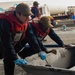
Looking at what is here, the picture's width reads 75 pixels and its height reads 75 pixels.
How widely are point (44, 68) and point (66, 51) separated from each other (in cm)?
161

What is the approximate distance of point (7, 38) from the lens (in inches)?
185

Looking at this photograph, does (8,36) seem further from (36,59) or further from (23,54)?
(23,54)

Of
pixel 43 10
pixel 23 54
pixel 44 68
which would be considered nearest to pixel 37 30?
pixel 23 54

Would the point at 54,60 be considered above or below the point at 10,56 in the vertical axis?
below

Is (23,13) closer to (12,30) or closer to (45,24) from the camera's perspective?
(12,30)

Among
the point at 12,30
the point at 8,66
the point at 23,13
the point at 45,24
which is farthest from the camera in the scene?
the point at 45,24

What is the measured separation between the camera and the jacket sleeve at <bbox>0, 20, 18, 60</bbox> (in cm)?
467

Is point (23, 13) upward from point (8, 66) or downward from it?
upward

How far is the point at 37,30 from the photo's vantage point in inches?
248

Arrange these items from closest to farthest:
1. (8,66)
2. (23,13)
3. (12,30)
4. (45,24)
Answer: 1. (23,13)
2. (12,30)
3. (8,66)
4. (45,24)

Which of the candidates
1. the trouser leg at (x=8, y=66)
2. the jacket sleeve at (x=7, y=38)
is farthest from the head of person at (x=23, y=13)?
the trouser leg at (x=8, y=66)

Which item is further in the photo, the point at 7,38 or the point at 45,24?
the point at 45,24

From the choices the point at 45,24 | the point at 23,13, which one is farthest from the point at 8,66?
the point at 45,24

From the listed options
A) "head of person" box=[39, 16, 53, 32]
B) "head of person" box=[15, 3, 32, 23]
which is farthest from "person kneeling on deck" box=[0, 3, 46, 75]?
"head of person" box=[39, 16, 53, 32]
